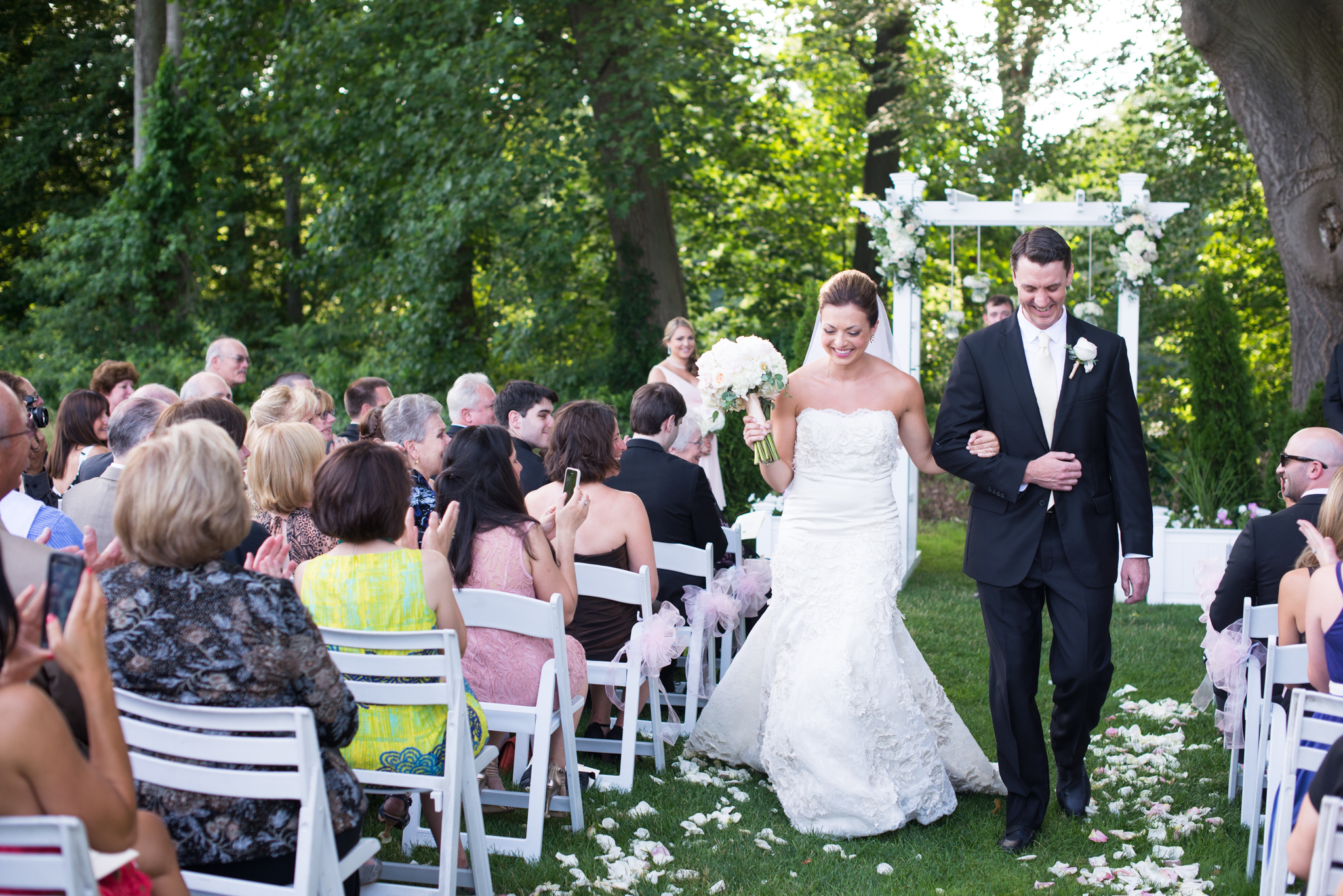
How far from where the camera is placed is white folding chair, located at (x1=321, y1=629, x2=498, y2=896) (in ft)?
10.2

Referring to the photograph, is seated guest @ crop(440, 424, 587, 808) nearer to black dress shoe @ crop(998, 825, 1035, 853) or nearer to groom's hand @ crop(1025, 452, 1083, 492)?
black dress shoe @ crop(998, 825, 1035, 853)

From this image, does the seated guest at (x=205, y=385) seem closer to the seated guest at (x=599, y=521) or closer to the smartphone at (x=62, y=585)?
the seated guest at (x=599, y=521)

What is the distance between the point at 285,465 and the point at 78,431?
219 cm

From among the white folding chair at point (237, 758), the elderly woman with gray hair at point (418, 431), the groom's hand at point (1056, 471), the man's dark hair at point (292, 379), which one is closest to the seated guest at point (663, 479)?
the elderly woman with gray hair at point (418, 431)

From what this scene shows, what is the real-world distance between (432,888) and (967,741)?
2.23 m

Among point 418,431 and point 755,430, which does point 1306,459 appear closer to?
point 755,430

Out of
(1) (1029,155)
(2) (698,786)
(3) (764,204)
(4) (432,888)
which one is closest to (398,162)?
(3) (764,204)

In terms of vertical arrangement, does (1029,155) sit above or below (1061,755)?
above

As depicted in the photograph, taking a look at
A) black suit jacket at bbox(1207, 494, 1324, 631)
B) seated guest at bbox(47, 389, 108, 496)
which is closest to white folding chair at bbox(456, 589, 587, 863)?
black suit jacket at bbox(1207, 494, 1324, 631)

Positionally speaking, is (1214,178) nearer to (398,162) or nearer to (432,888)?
(398,162)

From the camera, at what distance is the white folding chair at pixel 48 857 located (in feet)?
5.98

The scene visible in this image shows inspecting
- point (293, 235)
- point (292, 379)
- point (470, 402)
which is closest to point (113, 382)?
point (292, 379)

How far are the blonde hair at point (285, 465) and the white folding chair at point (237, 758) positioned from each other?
1.69 metres

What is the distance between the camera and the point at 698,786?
4637mm
